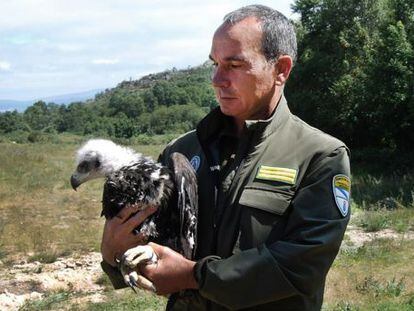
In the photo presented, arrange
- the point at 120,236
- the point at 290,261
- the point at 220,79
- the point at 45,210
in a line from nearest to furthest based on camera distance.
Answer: the point at 290,261
the point at 220,79
the point at 120,236
the point at 45,210

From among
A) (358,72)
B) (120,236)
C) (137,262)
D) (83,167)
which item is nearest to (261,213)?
(137,262)

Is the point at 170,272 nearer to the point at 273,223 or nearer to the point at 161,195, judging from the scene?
the point at 273,223

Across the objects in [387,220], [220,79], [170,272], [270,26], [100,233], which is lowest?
[387,220]

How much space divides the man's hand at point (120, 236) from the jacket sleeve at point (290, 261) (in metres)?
0.69

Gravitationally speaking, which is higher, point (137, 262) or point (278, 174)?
point (278, 174)

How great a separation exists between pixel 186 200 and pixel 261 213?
2.31 feet

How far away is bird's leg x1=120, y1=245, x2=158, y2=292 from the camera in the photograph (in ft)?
8.86

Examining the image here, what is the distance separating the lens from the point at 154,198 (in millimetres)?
3395

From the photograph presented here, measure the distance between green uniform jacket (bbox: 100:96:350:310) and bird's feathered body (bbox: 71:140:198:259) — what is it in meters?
0.22

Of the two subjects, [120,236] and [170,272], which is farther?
[120,236]

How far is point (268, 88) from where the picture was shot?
2.85m

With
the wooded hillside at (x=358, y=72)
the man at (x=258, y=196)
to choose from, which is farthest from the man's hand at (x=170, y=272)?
the wooded hillside at (x=358, y=72)

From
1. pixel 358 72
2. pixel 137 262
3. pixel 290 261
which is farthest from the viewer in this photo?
pixel 358 72

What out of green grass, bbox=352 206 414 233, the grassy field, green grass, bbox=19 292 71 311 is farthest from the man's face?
green grass, bbox=352 206 414 233
